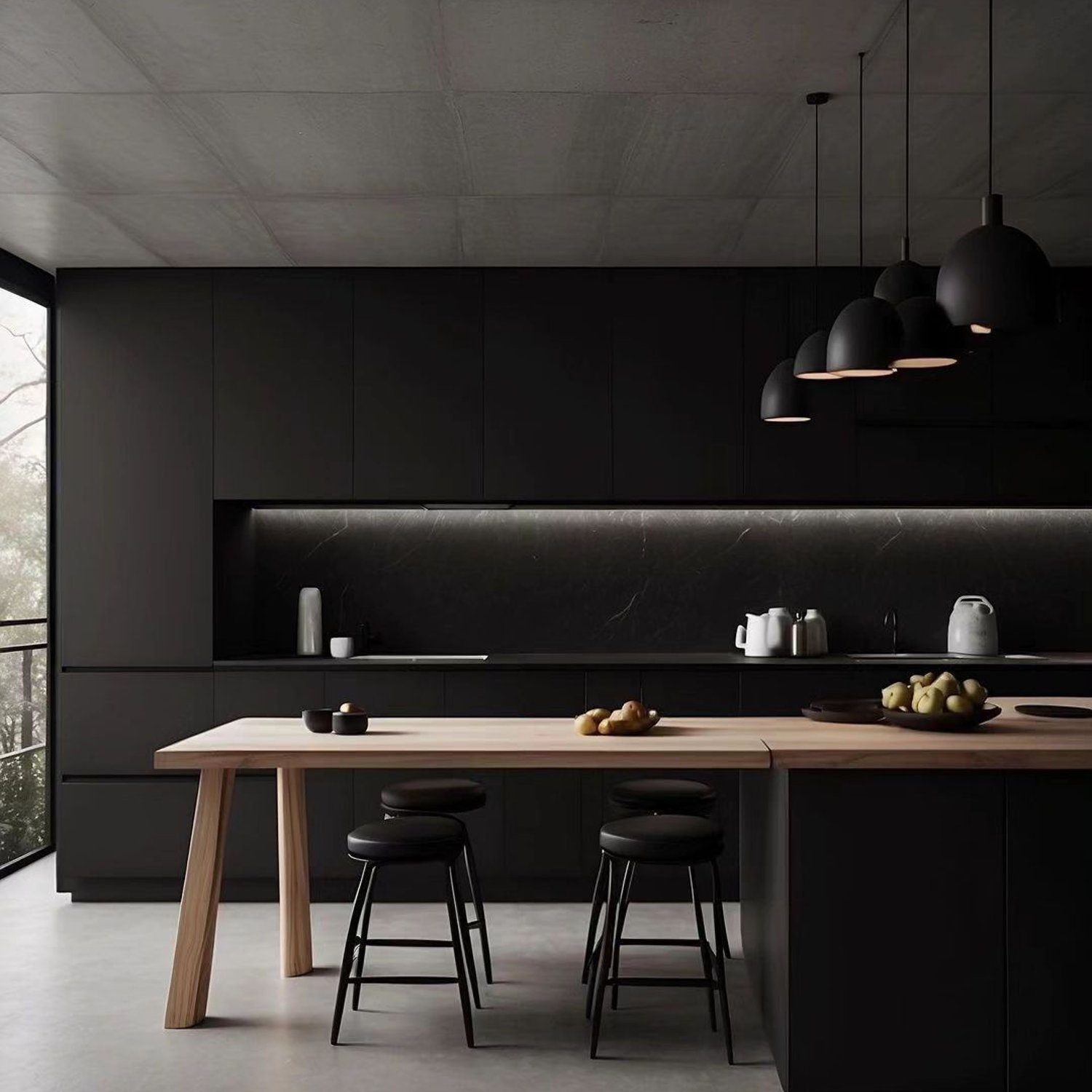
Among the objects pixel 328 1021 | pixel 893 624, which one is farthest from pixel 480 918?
pixel 893 624

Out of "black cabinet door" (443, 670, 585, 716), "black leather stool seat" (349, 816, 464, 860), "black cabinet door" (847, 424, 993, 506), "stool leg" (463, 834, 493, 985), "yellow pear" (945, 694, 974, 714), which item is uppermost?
"black cabinet door" (847, 424, 993, 506)

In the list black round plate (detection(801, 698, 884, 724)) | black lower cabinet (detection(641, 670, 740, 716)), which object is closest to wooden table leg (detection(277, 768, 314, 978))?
black lower cabinet (detection(641, 670, 740, 716))

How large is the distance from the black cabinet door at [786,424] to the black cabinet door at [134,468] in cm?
238

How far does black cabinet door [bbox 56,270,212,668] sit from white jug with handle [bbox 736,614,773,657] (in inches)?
94.2

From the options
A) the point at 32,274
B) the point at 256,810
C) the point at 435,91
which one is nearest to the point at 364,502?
the point at 256,810

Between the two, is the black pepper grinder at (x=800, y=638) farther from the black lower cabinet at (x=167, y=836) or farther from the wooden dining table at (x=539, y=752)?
the black lower cabinet at (x=167, y=836)

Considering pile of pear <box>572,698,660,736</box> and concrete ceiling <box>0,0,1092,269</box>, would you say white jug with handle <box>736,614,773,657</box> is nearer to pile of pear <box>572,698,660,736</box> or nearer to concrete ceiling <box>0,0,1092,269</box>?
concrete ceiling <box>0,0,1092,269</box>

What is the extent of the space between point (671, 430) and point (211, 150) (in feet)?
7.49

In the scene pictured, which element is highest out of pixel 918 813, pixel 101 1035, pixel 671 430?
pixel 671 430

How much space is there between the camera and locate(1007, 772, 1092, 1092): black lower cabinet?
2914 mm

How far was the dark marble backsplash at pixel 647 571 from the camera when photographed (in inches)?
222

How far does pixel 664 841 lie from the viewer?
3137 mm

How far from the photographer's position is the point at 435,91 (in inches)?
130

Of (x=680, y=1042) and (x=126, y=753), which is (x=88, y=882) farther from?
(x=680, y=1042)
